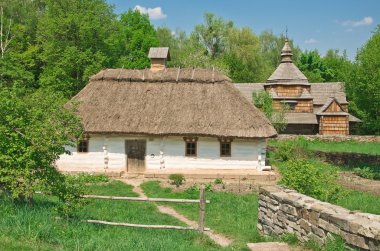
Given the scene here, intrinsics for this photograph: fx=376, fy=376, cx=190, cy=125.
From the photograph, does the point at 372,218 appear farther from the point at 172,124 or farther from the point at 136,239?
the point at 172,124

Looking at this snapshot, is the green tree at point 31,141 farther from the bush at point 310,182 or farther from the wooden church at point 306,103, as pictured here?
the wooden church at point 306,103

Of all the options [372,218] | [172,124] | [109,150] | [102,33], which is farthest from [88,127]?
[372,218]

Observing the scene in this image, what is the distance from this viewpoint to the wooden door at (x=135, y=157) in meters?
21.7

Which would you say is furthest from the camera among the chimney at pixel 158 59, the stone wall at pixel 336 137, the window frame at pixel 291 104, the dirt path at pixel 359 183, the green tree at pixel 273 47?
the green tree at pixel 273 47

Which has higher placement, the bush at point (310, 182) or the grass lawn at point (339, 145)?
the grass lawn at point (339, 145)

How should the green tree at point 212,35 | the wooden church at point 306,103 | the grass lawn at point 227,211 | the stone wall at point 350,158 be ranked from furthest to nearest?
1. the green tree at point 212,35
2. the wooden church at point 306,103
3. the stone wall at point 350,158
4. the grass lawn at point 227,211

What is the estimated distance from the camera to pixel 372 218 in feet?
19.1

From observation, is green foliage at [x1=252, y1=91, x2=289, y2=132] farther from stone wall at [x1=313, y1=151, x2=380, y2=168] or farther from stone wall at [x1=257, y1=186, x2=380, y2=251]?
stone wall at [x1=257, y1=186, x2=380, y2=251]

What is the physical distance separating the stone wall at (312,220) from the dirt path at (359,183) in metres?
9.15

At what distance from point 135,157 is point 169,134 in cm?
255

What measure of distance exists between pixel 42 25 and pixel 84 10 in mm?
3659

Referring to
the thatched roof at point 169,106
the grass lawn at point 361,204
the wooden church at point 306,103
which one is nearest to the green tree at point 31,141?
the grass lawn at point 361,204

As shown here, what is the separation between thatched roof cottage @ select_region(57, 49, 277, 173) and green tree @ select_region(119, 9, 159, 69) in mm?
16993

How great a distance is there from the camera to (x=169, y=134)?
2091 centimetres
